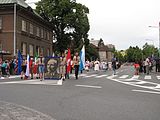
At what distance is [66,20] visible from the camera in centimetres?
5734

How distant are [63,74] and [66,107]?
1100 centimetres

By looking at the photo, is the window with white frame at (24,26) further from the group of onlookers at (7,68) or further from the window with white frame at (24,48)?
the group of onlookers at (7,68)

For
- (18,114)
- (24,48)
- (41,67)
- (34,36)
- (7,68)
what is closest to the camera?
(18,114)

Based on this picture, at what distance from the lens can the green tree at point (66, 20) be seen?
191 feet

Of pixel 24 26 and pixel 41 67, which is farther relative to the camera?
pixel 24 26

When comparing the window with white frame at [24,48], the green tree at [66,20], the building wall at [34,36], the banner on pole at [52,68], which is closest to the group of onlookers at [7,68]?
the banner on pole at [52,68]

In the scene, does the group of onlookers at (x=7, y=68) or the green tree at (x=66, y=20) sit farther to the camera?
the green tree at (x=66, y=20)

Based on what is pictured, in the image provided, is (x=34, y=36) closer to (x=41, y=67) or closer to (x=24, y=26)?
(x=24, y=26)

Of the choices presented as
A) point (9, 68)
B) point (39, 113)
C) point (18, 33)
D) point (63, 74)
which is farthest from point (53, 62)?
point (18, 33)

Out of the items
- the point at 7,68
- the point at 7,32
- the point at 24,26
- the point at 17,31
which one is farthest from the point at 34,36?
the point at 7,68

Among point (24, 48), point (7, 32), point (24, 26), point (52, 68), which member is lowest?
point (52, 68)

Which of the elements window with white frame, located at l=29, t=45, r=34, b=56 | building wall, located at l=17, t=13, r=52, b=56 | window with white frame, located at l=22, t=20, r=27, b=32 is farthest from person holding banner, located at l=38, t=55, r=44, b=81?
window with white frame, located at l=29, t=45, r=34, b=56

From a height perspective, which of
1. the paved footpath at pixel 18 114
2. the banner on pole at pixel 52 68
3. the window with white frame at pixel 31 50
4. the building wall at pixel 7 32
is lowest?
the paved footpath at pixel 18 114

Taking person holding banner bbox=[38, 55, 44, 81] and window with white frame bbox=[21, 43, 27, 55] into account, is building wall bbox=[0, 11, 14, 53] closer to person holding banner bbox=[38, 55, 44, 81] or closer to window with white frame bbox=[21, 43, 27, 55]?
window with white frame bbox=[21, 43, 27, 55]
